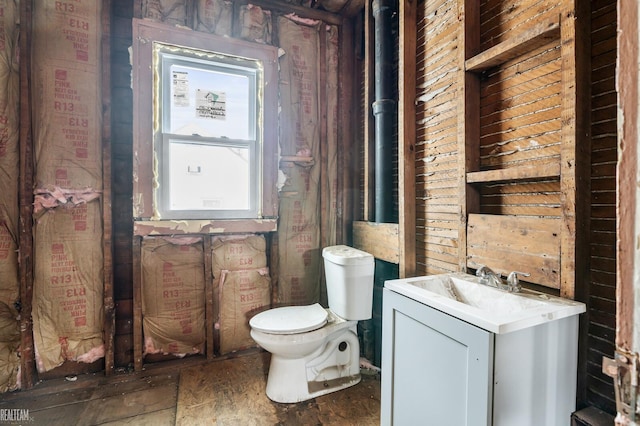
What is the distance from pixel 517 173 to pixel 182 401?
1.90 m

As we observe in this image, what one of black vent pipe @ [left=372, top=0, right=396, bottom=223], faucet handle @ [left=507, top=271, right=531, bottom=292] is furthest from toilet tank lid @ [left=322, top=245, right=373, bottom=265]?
faucet handle @ [left=507, top=271, right=531, bottom=292]

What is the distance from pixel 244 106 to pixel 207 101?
0.23 meters

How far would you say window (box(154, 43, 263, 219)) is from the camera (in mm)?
1920

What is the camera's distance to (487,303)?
114 cm

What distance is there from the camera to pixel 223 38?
77.3 inches

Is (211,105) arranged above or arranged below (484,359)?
above

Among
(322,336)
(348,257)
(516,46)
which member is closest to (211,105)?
(348,257)

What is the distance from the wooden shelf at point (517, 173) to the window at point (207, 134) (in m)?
1.35

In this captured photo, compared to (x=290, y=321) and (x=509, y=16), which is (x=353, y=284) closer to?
(x=290, y=321)

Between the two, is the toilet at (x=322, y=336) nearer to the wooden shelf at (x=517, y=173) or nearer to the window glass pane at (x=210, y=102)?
the wooden shelf at (x=517, y=173)

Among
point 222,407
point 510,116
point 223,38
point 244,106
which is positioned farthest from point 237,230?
point 510,116

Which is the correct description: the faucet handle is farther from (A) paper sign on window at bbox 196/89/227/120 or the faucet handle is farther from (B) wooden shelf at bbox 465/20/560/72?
(A) paper sign on window at bbox 196/89/227/120

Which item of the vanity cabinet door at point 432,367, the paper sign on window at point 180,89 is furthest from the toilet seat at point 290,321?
the paper sign on window at point 180,89

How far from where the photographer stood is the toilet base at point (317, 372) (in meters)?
1.64
